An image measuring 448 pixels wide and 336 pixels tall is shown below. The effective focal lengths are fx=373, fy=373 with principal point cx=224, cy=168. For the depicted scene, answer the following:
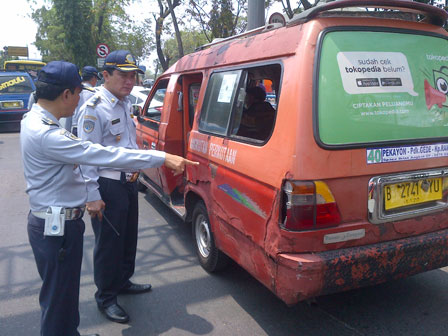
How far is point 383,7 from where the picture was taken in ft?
8.20

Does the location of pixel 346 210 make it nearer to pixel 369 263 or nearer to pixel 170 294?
pixel 369 263

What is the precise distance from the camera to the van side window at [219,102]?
10.0 ft

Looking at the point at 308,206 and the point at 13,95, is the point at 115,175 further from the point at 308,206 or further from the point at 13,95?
the point at 13,95

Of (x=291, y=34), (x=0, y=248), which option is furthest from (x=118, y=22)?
(x=291, y=34)

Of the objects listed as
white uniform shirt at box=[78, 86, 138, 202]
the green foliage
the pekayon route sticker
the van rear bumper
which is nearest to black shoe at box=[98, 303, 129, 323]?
white uniform shirt at box=[78, 86, 138, 202]

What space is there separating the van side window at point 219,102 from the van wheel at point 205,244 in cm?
77

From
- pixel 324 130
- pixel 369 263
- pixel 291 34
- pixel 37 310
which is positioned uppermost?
pixel 291 34

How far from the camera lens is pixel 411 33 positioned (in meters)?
2.58

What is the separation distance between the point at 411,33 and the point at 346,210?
134 cm

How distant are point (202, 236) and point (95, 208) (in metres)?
1.38

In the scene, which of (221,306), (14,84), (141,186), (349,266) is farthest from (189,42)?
(349,266)

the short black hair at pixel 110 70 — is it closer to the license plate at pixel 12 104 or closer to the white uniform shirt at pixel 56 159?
the white uniform shirt at pixel 56 159

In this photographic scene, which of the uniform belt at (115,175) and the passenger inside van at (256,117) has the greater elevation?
the passenger inside van at (256,117)

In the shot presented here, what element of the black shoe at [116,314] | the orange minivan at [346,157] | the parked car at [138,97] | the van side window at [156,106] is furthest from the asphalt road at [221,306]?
the parked car at [138,97]
